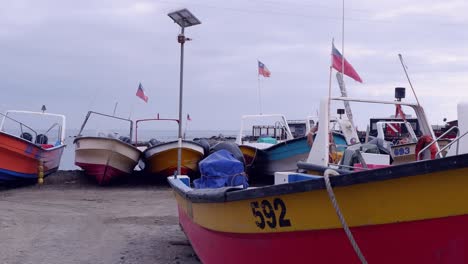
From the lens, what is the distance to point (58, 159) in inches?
630

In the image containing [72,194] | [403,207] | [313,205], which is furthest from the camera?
[72,194]

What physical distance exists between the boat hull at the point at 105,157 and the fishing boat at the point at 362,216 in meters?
9.55

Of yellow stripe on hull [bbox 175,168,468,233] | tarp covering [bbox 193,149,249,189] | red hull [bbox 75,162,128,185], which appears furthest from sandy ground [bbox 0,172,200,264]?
yellow stripe on hull [bbox 175,168,468,233]

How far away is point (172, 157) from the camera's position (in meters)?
13.4

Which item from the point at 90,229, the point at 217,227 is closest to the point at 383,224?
the point at 217,227

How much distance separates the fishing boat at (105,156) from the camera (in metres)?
13.4

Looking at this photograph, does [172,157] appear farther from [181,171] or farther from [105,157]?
Result: [105,157]

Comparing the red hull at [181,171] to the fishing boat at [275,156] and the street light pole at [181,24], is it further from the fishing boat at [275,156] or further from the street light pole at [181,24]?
the street light pole at [181,24]

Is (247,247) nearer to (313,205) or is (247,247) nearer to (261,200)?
(261,200)

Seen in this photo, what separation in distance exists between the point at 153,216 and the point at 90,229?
1368mm

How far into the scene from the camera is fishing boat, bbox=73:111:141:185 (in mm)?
13391

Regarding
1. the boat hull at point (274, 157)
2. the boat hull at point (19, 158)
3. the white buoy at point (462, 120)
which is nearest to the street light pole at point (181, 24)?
the white buoy at point (462, 120)

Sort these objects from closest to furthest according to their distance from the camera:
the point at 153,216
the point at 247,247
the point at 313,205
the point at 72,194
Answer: the point at 313,205
the point at 247,247
the point at 153,216
the point at 72,194

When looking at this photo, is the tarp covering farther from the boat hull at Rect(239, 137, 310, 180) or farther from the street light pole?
the boat hull at Rect(239, 137, 310, 180)
